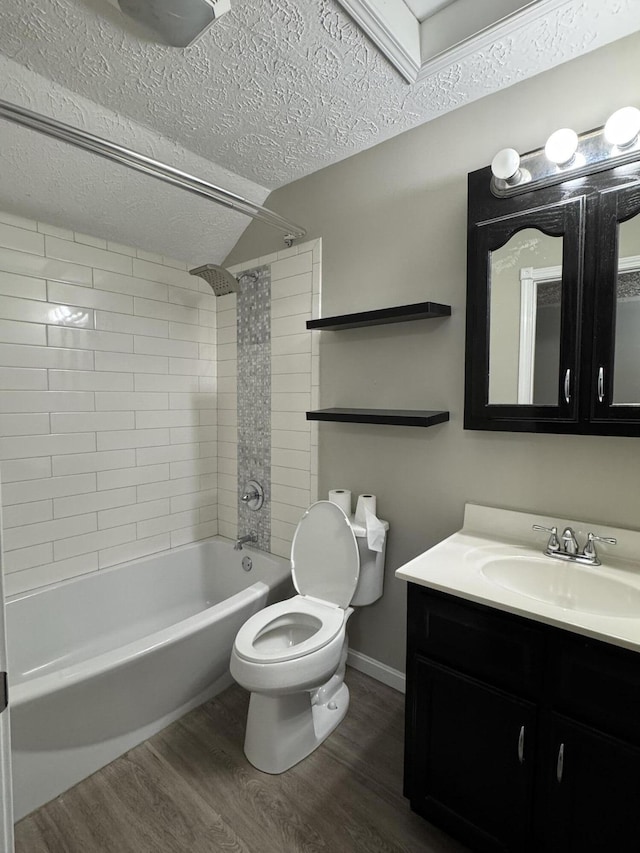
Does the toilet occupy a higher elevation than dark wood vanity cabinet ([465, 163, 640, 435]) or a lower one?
lower

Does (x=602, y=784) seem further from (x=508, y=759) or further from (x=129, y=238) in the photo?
(x=129, y=238)

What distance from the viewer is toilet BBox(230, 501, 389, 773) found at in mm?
1613

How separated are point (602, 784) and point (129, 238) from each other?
2946 mm

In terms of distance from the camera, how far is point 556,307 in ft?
4.92

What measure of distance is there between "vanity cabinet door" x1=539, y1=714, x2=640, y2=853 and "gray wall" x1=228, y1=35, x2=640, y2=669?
705 mm

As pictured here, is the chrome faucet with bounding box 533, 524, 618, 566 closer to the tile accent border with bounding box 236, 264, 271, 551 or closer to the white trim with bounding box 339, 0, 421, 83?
the tile accent border with bounding box 236, 264, 271, 551

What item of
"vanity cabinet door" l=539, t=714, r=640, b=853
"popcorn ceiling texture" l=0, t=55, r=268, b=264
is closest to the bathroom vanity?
"vanity cabinet door" l=539, t=714, r=640, b=853

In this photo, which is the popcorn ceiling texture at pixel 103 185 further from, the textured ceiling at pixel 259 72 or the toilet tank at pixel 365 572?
the toilet tank at pixel 365 572

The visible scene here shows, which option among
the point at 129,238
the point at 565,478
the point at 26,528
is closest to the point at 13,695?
the point at 26,528

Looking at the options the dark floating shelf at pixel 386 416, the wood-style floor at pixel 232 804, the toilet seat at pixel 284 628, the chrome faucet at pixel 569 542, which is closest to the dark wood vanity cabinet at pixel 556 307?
the dark floating shelf at pixel 386 416

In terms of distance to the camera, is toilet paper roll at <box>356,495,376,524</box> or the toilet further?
toilet paper roll at <box>356,495,376,524</box>

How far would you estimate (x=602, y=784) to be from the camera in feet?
3.56

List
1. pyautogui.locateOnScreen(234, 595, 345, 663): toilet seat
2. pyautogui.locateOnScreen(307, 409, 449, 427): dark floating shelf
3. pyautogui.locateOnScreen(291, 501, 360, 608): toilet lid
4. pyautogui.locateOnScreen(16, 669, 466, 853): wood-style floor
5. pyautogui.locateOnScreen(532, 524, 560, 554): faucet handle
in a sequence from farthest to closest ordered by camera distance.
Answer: pyautogui.locateOnScreen(291, 501, 360, 608): toilet lid, pyautogui.locateOnScreen(307, 409, 449, 427): dark floating shelf, pyautogui.locateOnScreen(234, 595, 345, 663): toilet seat, pyautogui.locateOnScreen(532, 524, 560, 554): faucet handle, pyautogui.locateOnScreen(16, 669, 466, 853): wood-style floor

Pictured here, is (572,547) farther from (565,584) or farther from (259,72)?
(259,72)
